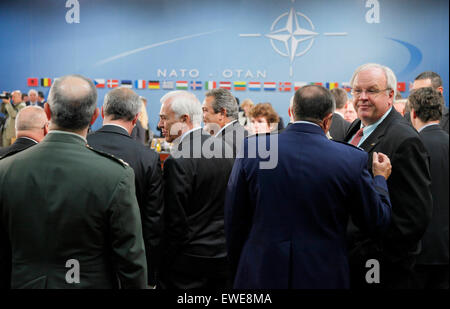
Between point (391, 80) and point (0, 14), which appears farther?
point (0, 14)

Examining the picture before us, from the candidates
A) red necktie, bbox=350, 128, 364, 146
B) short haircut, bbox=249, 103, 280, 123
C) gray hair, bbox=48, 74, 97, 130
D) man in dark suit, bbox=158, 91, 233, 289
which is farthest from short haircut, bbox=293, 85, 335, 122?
short haircut, bbox=249, 103, 280, 123

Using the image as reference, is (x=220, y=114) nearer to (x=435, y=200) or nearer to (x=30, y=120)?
(x=30, y=120)

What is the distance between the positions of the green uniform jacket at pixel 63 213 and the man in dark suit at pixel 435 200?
2045mm

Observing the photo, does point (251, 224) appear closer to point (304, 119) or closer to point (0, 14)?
point (304, 119)

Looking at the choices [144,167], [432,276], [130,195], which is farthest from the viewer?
[432,276]

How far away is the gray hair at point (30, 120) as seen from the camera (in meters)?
2.87

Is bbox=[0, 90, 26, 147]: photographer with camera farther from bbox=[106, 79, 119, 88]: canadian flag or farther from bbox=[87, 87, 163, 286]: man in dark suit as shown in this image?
bbox=[87, 87, 163, 286]: man in dark suit

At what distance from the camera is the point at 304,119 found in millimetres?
1976

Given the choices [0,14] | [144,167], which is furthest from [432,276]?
[0,14]

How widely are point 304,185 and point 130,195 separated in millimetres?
733

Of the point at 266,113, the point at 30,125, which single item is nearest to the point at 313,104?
the point at 30,125

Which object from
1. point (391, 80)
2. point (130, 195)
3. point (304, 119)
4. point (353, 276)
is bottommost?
point (353, 276)

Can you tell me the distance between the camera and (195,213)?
100 inches

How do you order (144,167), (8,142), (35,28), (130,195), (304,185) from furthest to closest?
1. (35,28)
2. (8,142)
3. (144,167)
4. (304,185)
5. (130,195)
